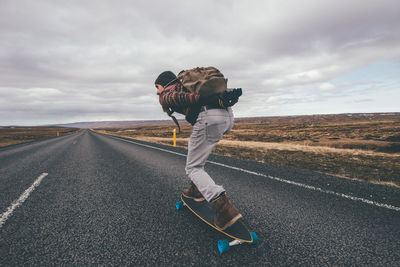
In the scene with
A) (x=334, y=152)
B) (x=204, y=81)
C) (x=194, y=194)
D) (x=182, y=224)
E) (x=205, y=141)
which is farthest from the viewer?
(x=334, y=152)

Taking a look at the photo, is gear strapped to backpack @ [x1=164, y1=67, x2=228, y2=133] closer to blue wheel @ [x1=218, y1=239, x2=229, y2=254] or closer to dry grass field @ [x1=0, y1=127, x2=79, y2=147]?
blue wheel @ [x1=218, y1=239, x2=229, y2=254]

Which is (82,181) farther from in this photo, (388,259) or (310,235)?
→ (388,259)

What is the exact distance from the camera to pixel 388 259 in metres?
1.84

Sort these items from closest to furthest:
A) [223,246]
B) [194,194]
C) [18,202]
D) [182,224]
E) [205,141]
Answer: [223,246] < [205,141] < [182,224] < [194,194] < [18,202]

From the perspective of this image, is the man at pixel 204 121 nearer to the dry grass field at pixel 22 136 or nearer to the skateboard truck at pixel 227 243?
the skateboard truck at pixel 227 243

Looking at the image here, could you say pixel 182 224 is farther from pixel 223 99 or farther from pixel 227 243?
pixel 223 99

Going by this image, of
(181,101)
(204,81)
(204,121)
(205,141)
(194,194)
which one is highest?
(204,81)

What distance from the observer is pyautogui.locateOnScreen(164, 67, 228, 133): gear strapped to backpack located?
2096mm

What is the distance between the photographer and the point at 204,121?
7.38 feet

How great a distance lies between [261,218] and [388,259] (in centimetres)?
131

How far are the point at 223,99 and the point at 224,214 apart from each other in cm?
135

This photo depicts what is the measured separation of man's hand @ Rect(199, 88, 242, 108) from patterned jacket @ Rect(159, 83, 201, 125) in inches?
4.3

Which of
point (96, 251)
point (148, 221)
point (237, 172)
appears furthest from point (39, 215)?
point (237, 172)

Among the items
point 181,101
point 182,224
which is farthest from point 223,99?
point 182,224
